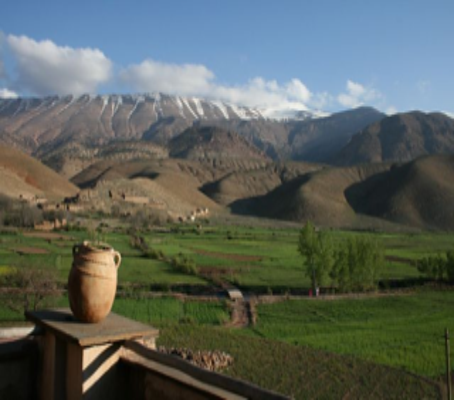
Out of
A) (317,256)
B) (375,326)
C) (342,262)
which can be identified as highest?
(317,256)

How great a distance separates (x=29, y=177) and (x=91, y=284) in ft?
410

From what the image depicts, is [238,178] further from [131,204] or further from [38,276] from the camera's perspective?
[38,276]

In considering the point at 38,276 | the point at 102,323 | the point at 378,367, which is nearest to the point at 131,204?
the point at 38,276

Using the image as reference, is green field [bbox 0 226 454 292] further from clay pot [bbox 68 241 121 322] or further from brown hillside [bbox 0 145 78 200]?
brown hillside [bbox 0 145 78 200]

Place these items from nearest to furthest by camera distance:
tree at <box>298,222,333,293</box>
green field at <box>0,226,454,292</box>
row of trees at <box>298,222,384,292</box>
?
tree at <box>298,222,333,293</box> → row of trees at <box>298,222,384,292</box> → green field at <box>0,226,454,292</box>

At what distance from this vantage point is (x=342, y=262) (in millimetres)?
42938

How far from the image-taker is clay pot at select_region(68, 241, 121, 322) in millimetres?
7012

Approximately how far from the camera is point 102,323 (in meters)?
7.16

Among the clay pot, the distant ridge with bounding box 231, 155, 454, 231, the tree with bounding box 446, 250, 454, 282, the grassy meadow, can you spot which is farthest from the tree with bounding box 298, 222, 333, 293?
the distant ridge with bounding box 231, 155, 454, 231

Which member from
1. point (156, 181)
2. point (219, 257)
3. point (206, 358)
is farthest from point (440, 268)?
point (156, 181)

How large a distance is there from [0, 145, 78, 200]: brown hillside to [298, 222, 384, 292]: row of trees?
79424 millimetres

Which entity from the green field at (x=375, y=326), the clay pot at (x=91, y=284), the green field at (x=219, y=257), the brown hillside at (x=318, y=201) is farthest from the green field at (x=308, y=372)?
the brown hillside at (x=318, y=201)

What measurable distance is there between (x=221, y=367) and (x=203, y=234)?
66391 mm

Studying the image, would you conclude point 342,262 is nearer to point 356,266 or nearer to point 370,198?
point 356,266
